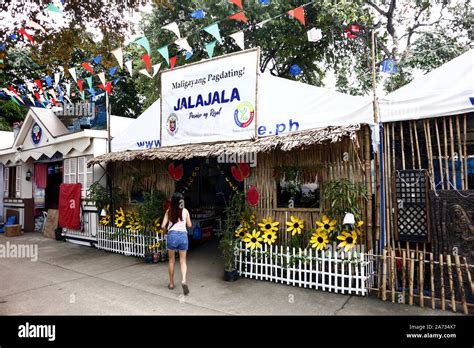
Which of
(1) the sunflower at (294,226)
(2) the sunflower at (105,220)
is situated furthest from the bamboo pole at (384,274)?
(2) the sunflower at (105,220)

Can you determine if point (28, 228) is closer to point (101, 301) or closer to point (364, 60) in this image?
point (101, 301)

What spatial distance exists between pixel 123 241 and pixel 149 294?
3875 mm

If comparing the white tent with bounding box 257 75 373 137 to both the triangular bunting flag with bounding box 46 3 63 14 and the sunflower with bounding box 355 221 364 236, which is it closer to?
the sunflower with bounding box 355 221 364 236

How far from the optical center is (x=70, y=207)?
11148mm

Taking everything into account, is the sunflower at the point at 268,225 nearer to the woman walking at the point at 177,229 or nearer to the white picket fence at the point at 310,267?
the white picket fence at the point at 310,267

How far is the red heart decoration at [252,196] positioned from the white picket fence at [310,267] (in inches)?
37.4

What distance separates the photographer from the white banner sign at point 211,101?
7488 mm

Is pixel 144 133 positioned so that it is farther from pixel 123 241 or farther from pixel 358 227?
pixel 358 227

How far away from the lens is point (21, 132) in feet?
44.7

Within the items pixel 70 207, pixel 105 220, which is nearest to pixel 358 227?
pixel 105 220

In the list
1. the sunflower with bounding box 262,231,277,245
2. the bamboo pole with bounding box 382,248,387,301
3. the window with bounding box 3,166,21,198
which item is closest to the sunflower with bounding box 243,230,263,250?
the sunflower with bounding box 262,231,277,245

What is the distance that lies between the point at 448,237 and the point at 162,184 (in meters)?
6.70

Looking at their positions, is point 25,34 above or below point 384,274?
above
